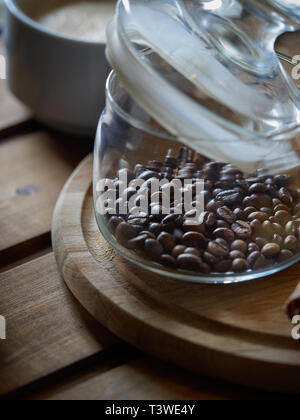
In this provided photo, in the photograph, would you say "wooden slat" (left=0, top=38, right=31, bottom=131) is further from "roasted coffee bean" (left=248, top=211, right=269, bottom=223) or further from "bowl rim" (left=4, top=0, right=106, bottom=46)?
"roasted coffee bean" (left=248, top=211, right=269, bottom=223)

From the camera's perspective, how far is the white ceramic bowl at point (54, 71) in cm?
87

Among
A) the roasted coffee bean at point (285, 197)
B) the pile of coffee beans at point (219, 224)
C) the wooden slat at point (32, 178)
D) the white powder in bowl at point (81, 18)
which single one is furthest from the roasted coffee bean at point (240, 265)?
the white powder in bowl at point (81, 18)

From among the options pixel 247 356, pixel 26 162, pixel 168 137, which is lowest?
pixel 26 162

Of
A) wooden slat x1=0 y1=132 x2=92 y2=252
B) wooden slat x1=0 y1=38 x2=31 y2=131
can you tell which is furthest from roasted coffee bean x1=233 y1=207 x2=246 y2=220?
wooden slat x1=0 y1=38 x2=31 y2=131

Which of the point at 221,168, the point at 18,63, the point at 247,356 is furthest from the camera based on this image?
the point at 18,63

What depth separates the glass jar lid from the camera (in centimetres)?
60

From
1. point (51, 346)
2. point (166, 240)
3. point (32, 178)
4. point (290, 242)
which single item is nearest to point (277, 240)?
point (290, 242)

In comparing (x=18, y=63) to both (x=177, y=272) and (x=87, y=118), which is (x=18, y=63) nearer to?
(x=87, y=118)

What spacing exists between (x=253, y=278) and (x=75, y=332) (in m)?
0.20

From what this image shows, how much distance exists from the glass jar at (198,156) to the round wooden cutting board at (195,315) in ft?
0.07

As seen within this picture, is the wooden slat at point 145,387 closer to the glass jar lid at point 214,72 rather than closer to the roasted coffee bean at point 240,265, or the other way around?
the roasted coffee bean at point 240,265

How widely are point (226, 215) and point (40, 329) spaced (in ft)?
0.77

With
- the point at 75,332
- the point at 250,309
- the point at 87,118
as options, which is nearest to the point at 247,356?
the point at 250,309

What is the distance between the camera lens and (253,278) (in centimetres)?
69
